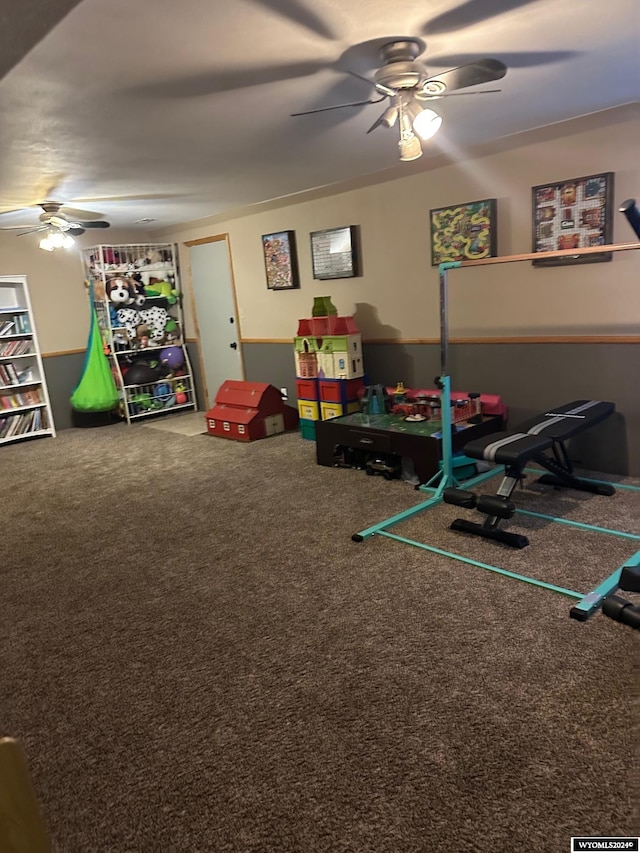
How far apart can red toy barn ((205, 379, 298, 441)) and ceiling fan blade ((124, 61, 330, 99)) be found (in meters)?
3.28

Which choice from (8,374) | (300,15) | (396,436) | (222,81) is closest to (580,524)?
(396,436)

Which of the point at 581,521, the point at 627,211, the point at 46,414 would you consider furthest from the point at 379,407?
the point at 46,414

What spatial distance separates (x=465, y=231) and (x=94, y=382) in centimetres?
450

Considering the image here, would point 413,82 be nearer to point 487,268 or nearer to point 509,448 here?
point 509,448

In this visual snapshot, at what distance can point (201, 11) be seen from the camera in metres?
1.94

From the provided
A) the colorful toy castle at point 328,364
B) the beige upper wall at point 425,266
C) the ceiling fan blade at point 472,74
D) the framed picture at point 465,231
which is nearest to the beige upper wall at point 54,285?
the beige upper wall at point 425,266

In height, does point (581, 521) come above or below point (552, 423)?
below

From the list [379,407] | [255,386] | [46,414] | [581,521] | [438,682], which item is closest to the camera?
[438,682]

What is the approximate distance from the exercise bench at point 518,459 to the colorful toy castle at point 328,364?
5.74ft

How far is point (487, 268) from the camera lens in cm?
439

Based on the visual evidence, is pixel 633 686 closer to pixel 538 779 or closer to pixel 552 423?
pixel 538 779

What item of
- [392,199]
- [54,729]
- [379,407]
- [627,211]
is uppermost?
[392,199]

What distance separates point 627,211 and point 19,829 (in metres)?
2.66

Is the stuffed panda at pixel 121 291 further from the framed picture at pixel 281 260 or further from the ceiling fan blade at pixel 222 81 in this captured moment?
the ceiling fan blade at pixel 222 81
